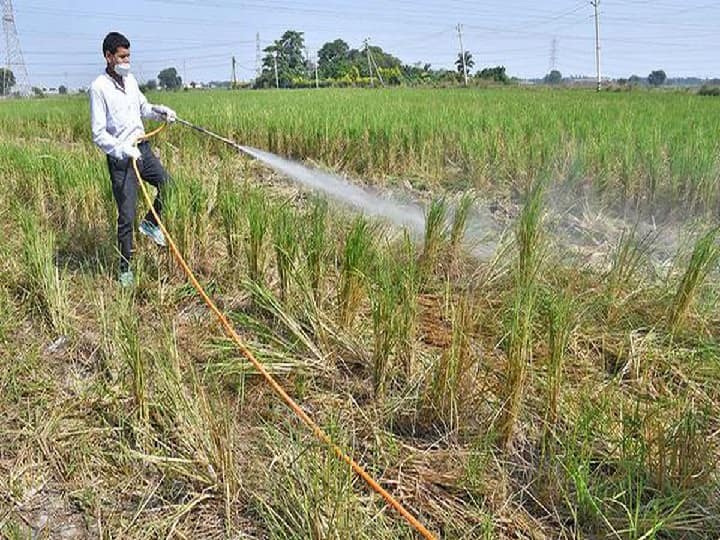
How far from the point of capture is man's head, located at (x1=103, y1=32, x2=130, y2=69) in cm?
296

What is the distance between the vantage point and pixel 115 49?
2979 millimetres

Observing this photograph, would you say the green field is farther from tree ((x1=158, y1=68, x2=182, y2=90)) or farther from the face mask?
tree ((x1=158, y1=68, x2=182, y2=90))

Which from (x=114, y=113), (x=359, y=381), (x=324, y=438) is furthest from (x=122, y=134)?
(x=324, y=438)

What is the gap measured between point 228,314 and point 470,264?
1.53 m

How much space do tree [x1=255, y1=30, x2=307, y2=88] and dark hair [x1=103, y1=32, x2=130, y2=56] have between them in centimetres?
4795

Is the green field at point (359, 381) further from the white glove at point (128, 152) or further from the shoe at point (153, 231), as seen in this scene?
the white glove at point (128, 152)

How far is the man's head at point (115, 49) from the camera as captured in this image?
296cm

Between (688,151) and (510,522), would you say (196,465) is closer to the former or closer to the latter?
(510,522)

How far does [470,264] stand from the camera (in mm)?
3234

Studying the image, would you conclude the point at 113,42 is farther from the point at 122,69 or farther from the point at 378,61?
the point at 378,61

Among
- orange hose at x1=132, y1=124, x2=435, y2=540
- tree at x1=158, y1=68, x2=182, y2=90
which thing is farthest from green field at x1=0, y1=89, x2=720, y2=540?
tree at x1=158, y1=68, x2=182, y2=90

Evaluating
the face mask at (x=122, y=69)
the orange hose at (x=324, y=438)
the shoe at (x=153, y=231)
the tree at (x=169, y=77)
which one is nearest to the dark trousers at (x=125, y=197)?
the shoe at (x=153, y=231)

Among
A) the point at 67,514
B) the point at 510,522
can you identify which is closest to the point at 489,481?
the point at 510,522

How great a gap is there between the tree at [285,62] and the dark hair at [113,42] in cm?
4795
